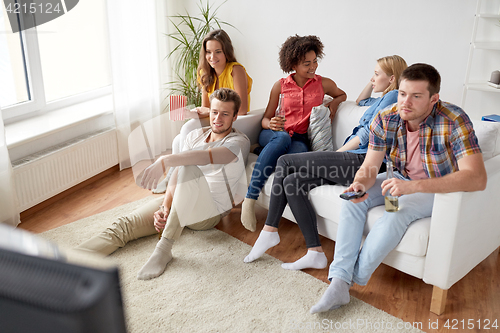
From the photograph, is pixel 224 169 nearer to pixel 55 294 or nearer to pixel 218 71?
pixel 218 71

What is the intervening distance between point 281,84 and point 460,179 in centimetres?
136

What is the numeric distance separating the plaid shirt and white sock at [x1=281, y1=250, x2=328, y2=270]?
59 centimetres

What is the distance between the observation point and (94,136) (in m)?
3.21

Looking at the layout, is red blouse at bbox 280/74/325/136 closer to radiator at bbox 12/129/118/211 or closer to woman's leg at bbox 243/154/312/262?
woman's leg at bbox 243/154/312/262

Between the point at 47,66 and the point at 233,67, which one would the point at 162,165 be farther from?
the point at 47,66

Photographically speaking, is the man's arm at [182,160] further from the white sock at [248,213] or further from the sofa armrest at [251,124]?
the sofa armrest at [251,124]

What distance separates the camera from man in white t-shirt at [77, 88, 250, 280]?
209cm

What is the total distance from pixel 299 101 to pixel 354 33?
45.7 inches

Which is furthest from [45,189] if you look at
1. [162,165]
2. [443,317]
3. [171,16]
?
[443,317]

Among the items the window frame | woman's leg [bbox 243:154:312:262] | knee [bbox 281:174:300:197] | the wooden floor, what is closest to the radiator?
the wooden floor

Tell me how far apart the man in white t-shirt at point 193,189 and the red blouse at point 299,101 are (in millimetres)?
432

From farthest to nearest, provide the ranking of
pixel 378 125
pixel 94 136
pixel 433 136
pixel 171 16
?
pixel 171 16
pixel 94 136
pixel 378 125
pixel 433 136

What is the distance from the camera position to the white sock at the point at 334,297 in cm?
178

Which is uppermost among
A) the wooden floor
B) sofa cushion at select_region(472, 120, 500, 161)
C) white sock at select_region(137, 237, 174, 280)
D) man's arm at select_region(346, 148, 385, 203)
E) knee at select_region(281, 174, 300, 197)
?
sofa cushion at select_region(472, 120, 500, 161)
